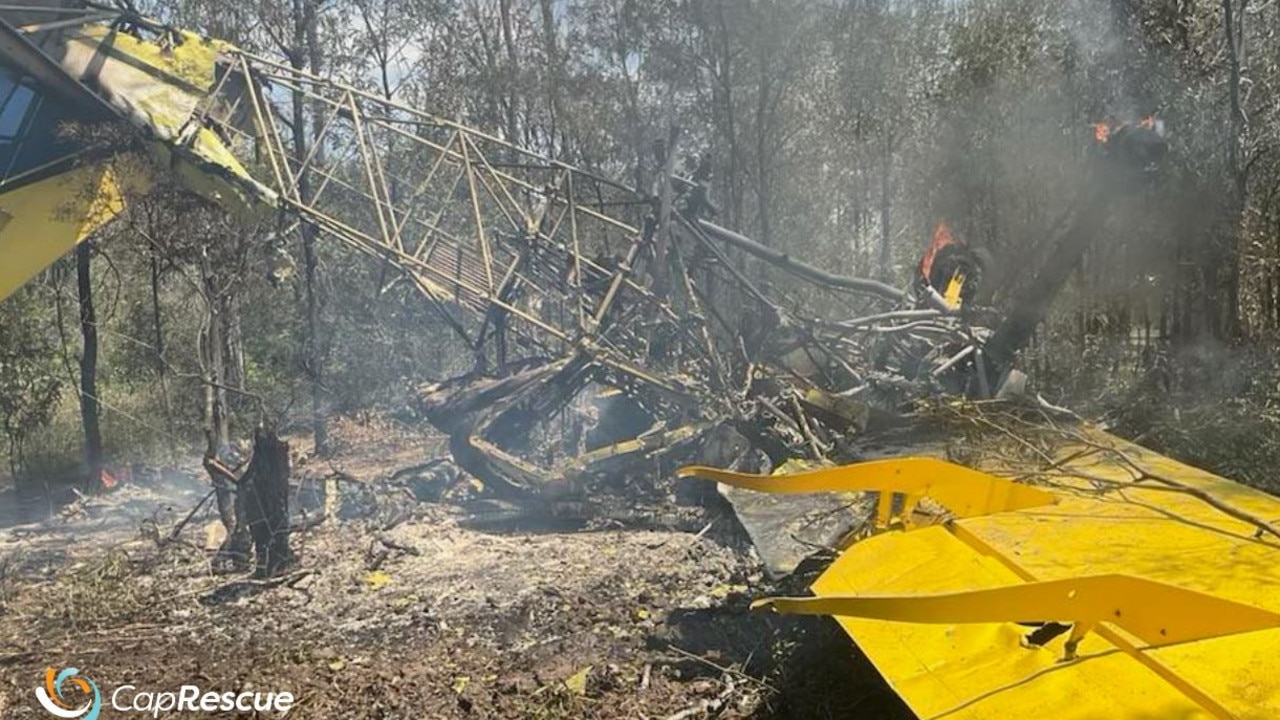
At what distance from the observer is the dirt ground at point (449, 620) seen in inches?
176

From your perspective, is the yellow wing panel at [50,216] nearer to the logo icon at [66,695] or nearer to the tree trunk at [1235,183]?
the logo icon at [66,695]

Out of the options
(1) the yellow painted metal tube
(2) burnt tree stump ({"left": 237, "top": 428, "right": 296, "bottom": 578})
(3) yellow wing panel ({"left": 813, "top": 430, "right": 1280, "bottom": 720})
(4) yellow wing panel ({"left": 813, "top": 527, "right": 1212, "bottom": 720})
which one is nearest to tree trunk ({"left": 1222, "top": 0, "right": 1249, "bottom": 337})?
(3) yellow wing panel ({"left": 813, "top": 430, "right": 1280, "bottom": 720})

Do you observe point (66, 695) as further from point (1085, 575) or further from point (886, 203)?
point (886, 203)

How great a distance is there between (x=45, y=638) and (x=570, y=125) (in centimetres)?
1454

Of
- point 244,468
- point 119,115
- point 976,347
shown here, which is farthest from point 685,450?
point 119,115

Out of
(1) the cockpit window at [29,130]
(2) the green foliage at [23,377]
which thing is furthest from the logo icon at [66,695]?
(2) the green foliage at [23,377]

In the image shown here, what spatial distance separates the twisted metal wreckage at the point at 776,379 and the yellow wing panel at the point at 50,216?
0.07ft

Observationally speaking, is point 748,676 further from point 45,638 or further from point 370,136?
point 370,136

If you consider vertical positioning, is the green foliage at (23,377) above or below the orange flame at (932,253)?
below

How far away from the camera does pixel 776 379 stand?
890 cm

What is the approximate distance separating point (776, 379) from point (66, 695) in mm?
6288

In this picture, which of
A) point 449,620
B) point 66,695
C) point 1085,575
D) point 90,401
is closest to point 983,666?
point 1085,575

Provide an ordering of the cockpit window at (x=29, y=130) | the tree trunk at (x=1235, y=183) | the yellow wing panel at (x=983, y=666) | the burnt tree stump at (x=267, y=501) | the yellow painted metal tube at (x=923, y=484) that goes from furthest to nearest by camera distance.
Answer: the tree trunk at (x=1235, y=183) < the cockpit window at (x=29, y=130) < the burnt tree stump at (x=267, y=501) < the yellow painted metal tube at (x=923, y=484) < the yellow wing panel at (x=983, y=666)

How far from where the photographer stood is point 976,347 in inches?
324
